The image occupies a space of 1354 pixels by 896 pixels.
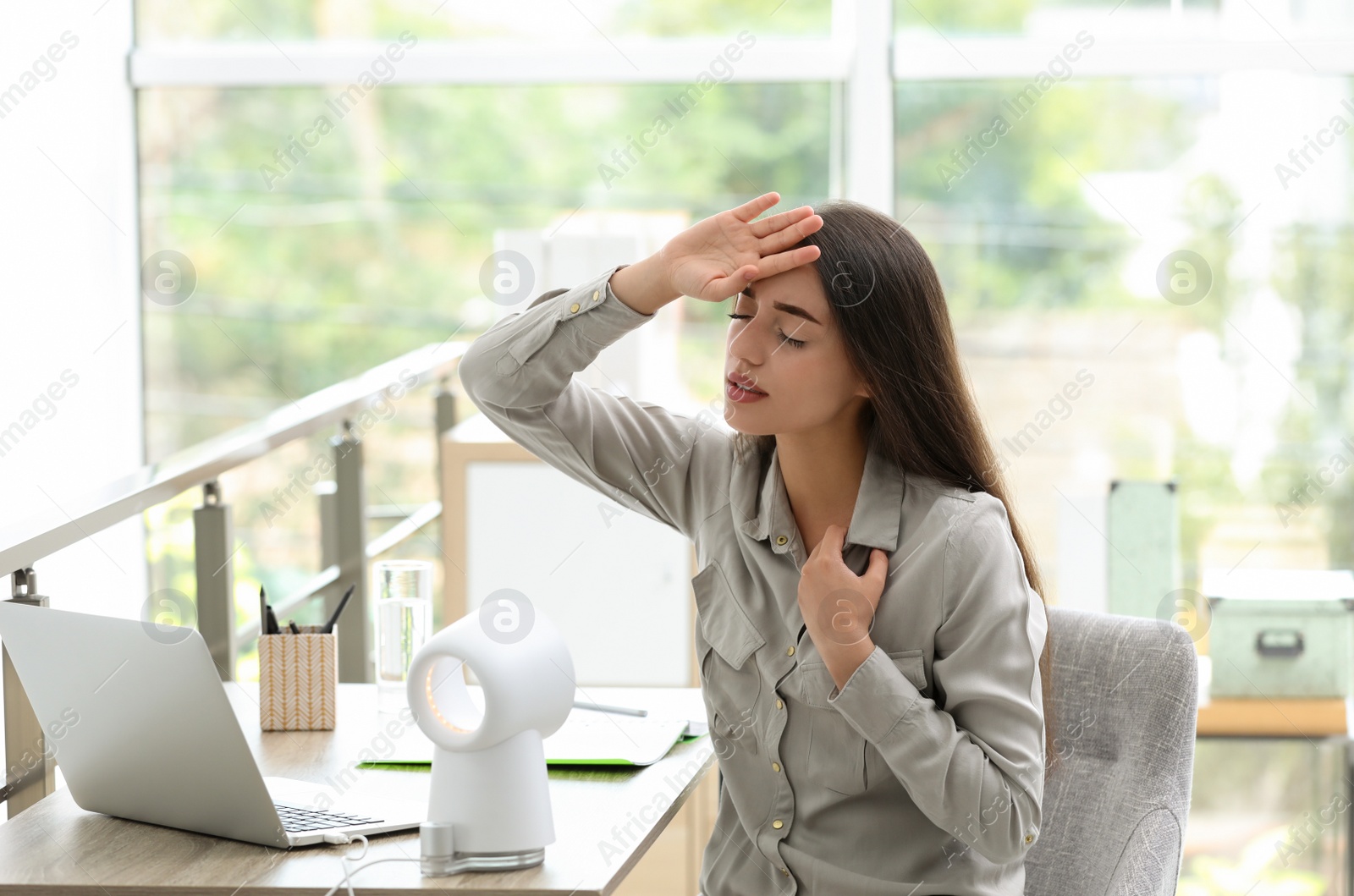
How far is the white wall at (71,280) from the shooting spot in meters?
3.32

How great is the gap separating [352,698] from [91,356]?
7.59 feet

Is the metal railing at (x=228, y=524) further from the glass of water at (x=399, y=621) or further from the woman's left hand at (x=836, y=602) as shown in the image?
the woman's left hand at (x=836, y=602)

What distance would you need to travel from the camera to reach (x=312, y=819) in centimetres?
124

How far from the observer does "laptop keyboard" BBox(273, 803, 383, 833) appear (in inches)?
48.0

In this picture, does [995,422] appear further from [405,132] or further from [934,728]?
[934,728]

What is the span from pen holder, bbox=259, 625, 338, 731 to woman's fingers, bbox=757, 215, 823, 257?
2.28ft

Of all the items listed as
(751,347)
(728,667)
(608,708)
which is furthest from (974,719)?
(608,708)

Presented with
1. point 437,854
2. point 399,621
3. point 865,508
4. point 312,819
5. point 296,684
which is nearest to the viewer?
point 437,854

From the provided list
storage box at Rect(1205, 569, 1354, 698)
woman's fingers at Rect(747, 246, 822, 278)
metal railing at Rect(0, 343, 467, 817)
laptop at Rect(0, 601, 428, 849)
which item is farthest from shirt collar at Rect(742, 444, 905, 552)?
storage box at Rect(1205, 569, 1354, 698)

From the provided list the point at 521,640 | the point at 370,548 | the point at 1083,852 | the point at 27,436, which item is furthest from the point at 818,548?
the point at 27,436

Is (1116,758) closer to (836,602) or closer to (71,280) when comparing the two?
(836,602)

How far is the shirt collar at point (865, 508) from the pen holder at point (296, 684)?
0.53 meters

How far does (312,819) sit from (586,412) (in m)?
0.51

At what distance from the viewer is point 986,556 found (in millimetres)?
1272
